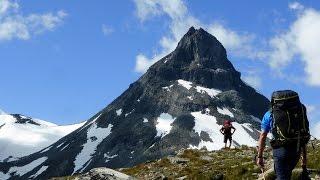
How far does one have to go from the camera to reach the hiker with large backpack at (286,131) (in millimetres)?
11312

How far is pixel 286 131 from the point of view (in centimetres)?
1133

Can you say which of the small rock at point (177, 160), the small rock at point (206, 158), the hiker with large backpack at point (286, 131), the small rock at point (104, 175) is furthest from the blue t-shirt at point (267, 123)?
the small rock at point (177, 160)

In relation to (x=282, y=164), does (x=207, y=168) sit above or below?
above

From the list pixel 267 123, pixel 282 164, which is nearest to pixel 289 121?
pixel 267 123

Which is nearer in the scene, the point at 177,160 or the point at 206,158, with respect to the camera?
the point at 206,158

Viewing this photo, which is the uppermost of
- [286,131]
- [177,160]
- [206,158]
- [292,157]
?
[206,158]

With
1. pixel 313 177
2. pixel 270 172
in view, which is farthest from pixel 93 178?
pixel 313 177

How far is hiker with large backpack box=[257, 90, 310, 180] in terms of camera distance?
11312mm

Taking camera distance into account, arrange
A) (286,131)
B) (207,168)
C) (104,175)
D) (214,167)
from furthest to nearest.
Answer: (207,168) < (214,167) < (104,175) < (286,131)

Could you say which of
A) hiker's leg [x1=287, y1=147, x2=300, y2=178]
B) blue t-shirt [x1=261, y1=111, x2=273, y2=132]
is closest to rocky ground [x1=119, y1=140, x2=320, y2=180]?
hiker's leg [x1=287, y1=147, x2=300, y2=178]

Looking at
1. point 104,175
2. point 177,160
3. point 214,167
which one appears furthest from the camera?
point 177,160

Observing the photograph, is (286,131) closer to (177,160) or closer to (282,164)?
(282,164)

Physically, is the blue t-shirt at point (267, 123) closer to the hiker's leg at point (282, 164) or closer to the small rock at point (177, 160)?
the hiker's leg at point (282, 164)

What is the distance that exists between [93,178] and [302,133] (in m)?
10.4
